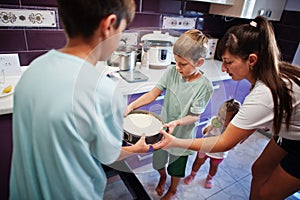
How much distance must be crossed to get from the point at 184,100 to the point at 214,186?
939mm

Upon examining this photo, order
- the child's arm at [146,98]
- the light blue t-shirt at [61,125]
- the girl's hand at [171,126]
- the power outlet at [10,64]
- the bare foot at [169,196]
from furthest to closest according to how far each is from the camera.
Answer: the bare foot at [169,196] < the power outlet at [10,64] < the child's arm at [146,98] < the girl's hand at [171,126] < the light blue t-shirt at [61,125]

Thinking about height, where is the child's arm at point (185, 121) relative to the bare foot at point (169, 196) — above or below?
above

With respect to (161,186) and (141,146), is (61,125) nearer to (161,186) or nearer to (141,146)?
(141,146)

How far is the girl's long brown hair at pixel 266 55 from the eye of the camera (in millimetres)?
732

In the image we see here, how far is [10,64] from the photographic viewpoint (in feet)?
3.70

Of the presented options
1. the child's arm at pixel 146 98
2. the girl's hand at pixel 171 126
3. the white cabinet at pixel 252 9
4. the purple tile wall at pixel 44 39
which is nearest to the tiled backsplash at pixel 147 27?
the purple tile wall at pixel 44 39

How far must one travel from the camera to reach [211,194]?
1.40 metres

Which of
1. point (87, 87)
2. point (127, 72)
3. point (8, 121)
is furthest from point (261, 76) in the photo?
point (8, 121)

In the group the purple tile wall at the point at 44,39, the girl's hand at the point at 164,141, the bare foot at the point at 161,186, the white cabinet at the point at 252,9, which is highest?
the white cabinet at the point at 252,9

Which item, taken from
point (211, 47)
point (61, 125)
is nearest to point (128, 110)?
point (61, 125)

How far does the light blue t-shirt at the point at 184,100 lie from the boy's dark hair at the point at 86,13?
495 millimetres

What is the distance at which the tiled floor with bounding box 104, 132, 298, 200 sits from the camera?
1359 mm

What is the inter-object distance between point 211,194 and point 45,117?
1350 millimetres

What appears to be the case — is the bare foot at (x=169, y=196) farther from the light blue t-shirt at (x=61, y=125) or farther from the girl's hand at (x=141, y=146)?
the light blue t-shirt at (x=61, y=125)
